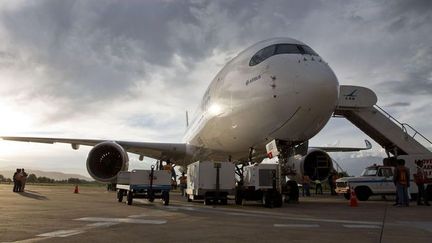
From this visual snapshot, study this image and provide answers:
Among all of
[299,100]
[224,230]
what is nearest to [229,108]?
[299,100]

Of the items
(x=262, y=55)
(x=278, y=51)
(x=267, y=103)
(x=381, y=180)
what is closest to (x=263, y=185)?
(x=267, y=103)

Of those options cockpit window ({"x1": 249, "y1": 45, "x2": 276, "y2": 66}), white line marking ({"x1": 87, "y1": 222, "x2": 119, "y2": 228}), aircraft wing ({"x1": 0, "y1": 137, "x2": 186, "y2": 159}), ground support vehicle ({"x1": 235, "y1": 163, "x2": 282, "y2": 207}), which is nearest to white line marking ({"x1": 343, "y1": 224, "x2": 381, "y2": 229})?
white line marking ({"x1": 87, "y1": 222, "x2": 119, "y2": 228})

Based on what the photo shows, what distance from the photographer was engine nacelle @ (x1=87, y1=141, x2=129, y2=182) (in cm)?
1720

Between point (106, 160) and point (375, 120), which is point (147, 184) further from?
point (375, 120)

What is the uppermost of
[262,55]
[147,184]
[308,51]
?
[308,51]

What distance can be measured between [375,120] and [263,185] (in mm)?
13709

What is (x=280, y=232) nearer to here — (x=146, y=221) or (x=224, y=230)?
(x=224, y=230)

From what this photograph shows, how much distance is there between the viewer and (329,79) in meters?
11.9

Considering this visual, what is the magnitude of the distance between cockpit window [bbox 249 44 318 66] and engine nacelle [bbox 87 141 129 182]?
684 cm

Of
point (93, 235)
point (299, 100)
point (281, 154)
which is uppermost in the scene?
point (299, 100)

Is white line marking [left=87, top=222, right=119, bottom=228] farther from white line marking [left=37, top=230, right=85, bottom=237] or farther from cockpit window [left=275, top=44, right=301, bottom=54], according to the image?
cockpit window [left=275, top=44, right=301, bottom=54]

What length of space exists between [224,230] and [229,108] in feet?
24.7

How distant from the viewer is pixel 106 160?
18094 millimetres

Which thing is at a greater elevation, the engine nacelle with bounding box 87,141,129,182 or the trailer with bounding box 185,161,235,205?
the engine nacelle with bounding box 87,141,129,182
